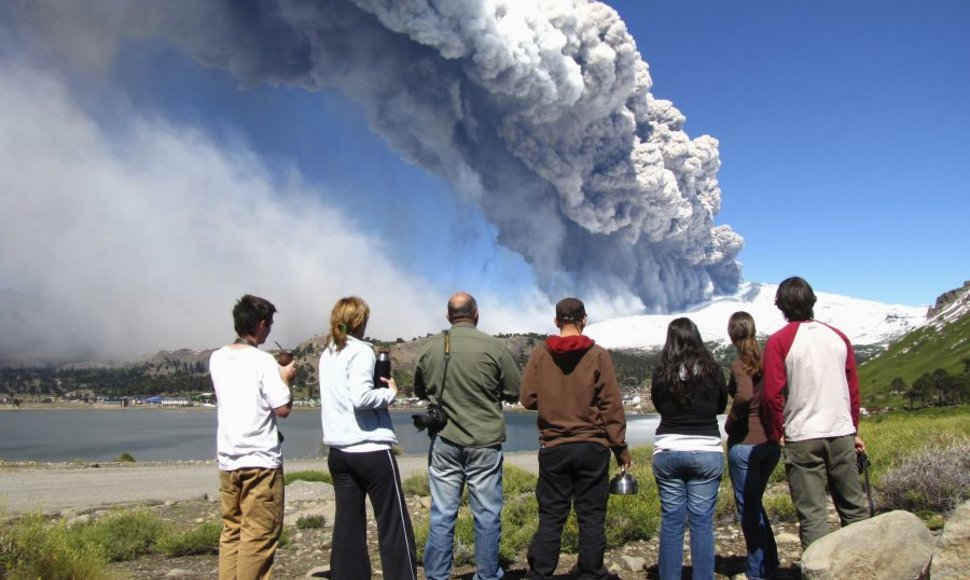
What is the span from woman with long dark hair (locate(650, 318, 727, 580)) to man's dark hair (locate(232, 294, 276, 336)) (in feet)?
8.90

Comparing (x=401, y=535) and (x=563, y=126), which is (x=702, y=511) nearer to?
(x=401, y=535)

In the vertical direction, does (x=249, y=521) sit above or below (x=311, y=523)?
above

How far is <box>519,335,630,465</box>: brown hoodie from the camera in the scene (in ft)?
15.1

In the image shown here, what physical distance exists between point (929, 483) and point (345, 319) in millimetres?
6007

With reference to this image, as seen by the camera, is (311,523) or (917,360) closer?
(311,523)

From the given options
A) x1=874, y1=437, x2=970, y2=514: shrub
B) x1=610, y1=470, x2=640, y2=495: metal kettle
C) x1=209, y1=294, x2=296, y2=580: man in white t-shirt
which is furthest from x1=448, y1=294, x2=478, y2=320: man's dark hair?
x1=874, y1=437, x2=970, y2=514: shrub

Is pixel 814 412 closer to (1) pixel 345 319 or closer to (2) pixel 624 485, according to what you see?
(2) pixel 624 485

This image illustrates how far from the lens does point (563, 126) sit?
97500mm

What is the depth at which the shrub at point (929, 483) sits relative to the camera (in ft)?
21.3

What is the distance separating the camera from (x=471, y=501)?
4832 mm

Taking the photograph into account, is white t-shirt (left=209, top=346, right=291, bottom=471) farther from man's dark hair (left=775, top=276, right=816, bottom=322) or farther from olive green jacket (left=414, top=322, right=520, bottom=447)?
man's dark hair (left=775, top=276, right=816, bottom=322)

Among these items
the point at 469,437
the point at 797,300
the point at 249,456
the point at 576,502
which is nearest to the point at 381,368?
the point at 469,437

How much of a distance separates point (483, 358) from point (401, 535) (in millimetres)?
1325

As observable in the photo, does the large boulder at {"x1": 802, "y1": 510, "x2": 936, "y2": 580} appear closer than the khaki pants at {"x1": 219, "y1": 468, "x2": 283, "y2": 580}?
Yes
